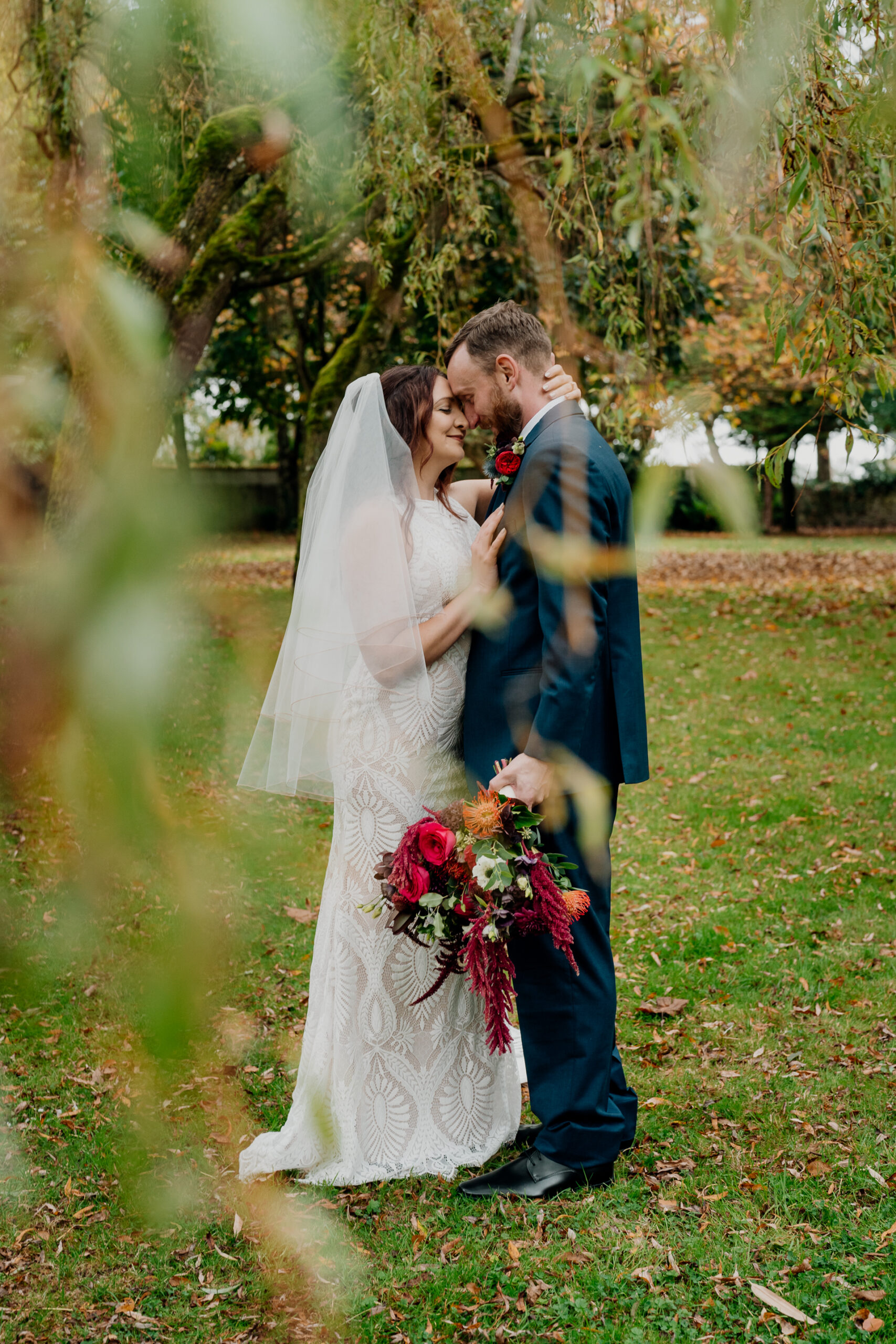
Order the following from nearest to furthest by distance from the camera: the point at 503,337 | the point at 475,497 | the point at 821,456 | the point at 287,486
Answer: the point at 287,486 < the point at 503,337 < the point at 475,497 < the point at 821,456

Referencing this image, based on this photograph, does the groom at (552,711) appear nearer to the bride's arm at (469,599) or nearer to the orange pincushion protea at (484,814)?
the bride's arm at (469,599)

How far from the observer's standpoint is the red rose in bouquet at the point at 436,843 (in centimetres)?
228

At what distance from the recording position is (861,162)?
1973mm

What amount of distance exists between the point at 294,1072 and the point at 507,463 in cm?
216

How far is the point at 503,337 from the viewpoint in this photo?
2.57 m

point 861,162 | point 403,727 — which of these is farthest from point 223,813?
point 403,727

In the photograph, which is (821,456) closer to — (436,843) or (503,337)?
(503,337)

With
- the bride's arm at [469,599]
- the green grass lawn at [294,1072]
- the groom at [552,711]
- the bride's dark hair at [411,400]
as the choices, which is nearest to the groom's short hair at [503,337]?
the groom at [552,711]

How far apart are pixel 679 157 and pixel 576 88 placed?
11cm

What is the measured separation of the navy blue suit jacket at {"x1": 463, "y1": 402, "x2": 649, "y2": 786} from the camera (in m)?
2.38

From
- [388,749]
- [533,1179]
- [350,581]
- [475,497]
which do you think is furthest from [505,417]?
[533,1179]

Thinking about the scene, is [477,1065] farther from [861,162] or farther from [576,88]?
[576,88]

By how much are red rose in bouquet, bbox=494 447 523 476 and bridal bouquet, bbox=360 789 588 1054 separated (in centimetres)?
74

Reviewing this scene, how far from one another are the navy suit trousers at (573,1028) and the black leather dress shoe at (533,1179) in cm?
3
